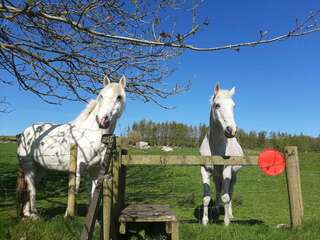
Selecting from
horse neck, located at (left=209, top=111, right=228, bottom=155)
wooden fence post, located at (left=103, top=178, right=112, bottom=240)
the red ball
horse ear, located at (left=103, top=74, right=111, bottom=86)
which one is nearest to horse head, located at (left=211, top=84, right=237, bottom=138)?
horse neck, located at (left=209, top=111, right=228, bottom=155)

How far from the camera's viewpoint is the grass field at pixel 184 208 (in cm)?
589

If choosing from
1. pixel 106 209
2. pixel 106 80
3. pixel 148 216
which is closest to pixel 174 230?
pixel 148 216

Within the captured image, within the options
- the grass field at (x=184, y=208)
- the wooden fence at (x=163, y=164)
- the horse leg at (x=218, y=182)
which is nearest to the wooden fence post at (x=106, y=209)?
the wooden fence at (x=163, y=164)

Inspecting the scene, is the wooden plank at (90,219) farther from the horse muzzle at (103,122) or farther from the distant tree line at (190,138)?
the distant tree line at (190,138)

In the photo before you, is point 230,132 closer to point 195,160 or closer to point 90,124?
point 195,160

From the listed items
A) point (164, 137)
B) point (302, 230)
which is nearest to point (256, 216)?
point (302, 230)

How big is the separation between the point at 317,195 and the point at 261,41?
8577mm

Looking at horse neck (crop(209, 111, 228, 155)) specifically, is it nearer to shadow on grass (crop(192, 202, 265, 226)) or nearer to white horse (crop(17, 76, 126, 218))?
shadow on grass (crop(192, 202, 265, 226))

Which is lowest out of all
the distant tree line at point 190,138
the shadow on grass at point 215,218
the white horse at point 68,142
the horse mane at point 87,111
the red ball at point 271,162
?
the shadow on grass at point 215,218

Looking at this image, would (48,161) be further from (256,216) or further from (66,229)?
(256,216)

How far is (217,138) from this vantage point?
748 cm

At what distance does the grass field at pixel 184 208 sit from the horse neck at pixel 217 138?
1.29m

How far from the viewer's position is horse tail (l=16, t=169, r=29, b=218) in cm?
706

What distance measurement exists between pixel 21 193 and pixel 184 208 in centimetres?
405
